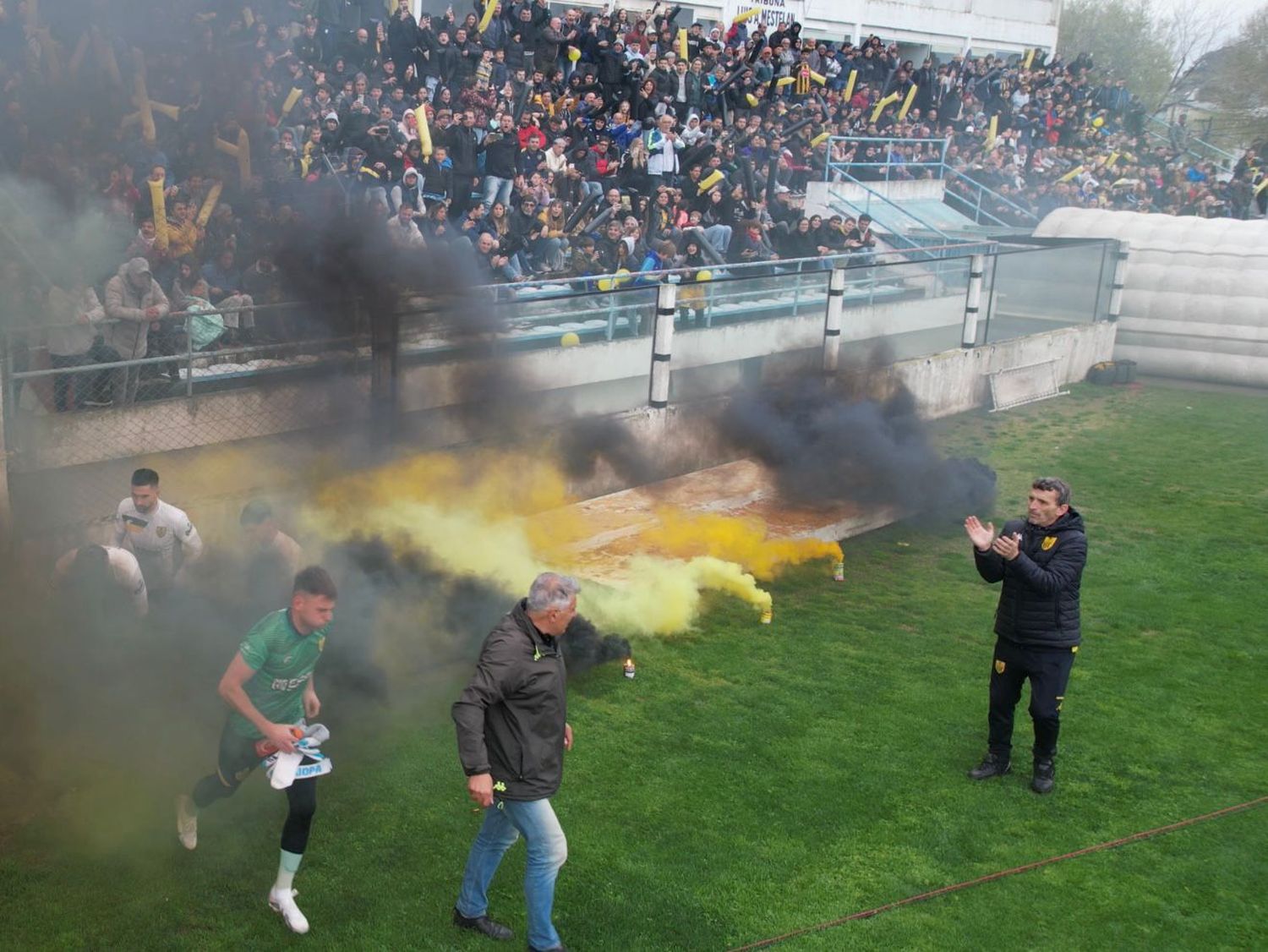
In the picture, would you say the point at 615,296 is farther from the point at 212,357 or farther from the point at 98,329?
the point at 98,329

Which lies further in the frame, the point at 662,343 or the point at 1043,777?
the point at 662,343

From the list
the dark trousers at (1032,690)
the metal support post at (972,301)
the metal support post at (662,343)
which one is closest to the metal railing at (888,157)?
the metal support post at (972,301)

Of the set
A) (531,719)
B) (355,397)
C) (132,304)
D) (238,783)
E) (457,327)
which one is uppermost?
(132,304)

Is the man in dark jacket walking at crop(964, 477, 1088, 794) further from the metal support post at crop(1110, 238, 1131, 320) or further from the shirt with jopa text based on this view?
the metal support post at crop(1110, 238, 1131, 320)

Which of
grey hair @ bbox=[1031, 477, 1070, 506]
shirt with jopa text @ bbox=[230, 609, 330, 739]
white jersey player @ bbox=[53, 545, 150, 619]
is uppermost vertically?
grey hair @ bbox=[1031, 477, 1070, 506]

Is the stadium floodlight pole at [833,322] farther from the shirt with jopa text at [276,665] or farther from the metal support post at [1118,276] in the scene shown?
the shirt with jopa text at [276,665]

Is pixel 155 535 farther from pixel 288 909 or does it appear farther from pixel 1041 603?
pixel 1041 603

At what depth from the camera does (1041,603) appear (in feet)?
21.2

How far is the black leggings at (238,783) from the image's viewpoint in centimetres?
511

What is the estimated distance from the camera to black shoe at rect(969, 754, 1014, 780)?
6734 millimetres

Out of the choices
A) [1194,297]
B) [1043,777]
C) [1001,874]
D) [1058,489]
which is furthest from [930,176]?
[1001,874]

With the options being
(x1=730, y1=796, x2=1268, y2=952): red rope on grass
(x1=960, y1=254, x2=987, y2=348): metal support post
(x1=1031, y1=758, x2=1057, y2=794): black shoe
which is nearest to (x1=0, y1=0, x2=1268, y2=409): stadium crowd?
(x1=960, y1=254, x2=987, y2=348): metal support post

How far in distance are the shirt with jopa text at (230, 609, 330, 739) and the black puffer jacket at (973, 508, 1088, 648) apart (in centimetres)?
325

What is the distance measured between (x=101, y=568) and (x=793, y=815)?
377cm
